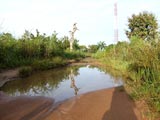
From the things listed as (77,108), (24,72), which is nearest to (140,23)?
(24,72)

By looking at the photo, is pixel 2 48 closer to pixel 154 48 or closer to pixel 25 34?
pixel 25 34

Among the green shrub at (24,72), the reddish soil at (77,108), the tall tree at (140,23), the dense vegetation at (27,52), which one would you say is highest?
the tall tree at (140,23)

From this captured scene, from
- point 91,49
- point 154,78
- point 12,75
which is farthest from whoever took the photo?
point 91,49

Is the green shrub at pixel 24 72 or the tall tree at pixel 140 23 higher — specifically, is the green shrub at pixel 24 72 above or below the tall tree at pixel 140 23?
below

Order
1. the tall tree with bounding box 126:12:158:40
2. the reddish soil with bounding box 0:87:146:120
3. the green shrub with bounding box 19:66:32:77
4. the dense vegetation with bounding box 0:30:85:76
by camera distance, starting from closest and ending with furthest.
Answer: the reddish soil with bounding box 0:87:146:120 → the green shrub with bounding box 19:66:32:77 → the dense vegetation with bounding box 0:30:85:76 → the tall tree with bounding box 126:12:158:40

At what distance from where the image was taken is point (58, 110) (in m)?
8.53

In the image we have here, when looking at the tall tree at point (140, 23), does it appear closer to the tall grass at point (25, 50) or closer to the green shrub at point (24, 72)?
the tall grass at point (25, 50)

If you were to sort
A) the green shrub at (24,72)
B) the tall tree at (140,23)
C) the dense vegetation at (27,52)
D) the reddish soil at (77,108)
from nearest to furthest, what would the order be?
the reddish soil at (77,108)
the green shrub at (24,72)
the dense vegetation at (27,52)
the tall tree at (140,23)

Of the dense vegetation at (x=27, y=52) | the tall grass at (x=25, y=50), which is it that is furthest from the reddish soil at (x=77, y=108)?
the tall grass at (x=25, y=50)

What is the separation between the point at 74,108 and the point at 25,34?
791 inches

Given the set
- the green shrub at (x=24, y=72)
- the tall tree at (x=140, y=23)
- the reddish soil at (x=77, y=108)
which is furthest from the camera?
the tall tree at (x=140, y=23)

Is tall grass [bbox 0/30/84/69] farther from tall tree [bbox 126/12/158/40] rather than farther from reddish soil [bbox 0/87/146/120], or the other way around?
reddish soil [bbox 0/87/146/120]

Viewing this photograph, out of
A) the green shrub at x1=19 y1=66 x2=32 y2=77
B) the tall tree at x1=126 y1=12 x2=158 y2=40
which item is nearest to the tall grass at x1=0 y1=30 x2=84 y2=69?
the green shrub at x1=19 y1=66 x2=32 y2=77

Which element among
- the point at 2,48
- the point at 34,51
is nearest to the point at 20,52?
the point at 34,51
